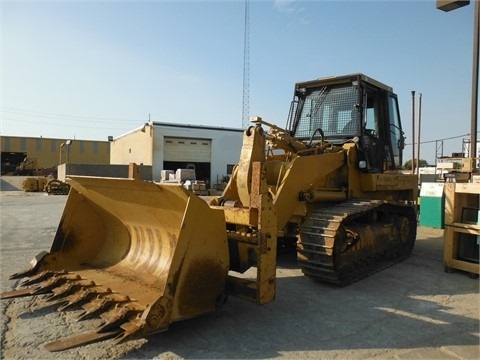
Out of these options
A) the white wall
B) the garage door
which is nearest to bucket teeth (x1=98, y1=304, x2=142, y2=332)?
the white wall

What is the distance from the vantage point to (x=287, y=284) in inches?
228

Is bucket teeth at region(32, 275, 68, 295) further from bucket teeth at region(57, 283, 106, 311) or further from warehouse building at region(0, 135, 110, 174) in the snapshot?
warehouse building at region(0, 135, 110, 174)

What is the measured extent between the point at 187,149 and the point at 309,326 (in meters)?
28.2

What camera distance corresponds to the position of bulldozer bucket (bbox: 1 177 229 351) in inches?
143

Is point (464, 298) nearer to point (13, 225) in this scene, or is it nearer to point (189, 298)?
point (189, 298)

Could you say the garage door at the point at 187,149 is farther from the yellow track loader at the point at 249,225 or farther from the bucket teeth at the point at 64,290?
the bucket teeth at the point at 64,290

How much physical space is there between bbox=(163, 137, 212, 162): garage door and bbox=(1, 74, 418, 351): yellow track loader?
23.9 meters

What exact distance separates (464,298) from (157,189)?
426cm

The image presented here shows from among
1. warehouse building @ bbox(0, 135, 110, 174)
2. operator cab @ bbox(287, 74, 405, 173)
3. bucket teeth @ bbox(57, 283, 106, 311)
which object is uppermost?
warehouse building @ bbox(0, 135, 110, 174)

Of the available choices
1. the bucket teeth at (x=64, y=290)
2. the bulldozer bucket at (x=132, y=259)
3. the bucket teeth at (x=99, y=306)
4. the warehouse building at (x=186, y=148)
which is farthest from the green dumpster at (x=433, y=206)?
the warehouse building at (x=186, y=148)

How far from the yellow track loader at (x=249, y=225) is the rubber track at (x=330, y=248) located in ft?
0.06

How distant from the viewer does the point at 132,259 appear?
5160 millimetres

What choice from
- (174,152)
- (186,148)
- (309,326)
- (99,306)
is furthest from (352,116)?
(186,148)

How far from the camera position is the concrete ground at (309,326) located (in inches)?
142
